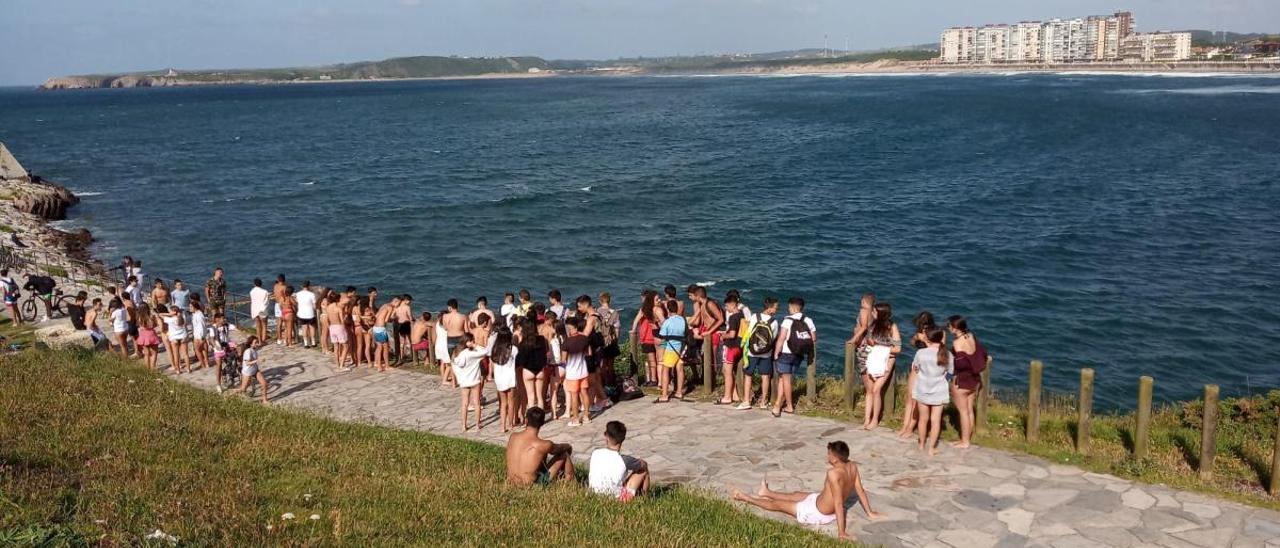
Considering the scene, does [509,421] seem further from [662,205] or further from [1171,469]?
[662,205]

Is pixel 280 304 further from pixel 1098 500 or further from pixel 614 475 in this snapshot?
pixel 1098 500

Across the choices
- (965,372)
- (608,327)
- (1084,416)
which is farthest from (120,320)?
(1084,416)

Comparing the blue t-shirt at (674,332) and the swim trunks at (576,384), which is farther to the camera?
the blue t-shirt at (674,332)

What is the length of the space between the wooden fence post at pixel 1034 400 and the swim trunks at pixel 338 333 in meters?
12.7

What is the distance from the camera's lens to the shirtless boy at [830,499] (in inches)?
406

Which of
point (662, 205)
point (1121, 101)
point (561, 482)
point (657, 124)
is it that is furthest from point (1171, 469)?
point (1121, 101)

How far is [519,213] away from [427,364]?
99.2 feet

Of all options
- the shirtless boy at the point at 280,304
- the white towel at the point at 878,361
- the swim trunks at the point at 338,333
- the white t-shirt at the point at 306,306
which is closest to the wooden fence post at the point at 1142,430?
the white towel at the point at 878,361

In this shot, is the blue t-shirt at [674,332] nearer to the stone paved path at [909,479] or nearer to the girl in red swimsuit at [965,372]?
the stone paved path at [909,479]

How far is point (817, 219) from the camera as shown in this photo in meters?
45.1

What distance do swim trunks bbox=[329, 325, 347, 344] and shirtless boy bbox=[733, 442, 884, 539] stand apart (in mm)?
10410

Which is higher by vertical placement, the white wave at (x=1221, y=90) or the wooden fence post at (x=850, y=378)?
the white wave at (x=1221, y=90)

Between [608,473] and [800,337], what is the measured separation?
452 cm

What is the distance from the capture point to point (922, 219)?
44500 millimetres
